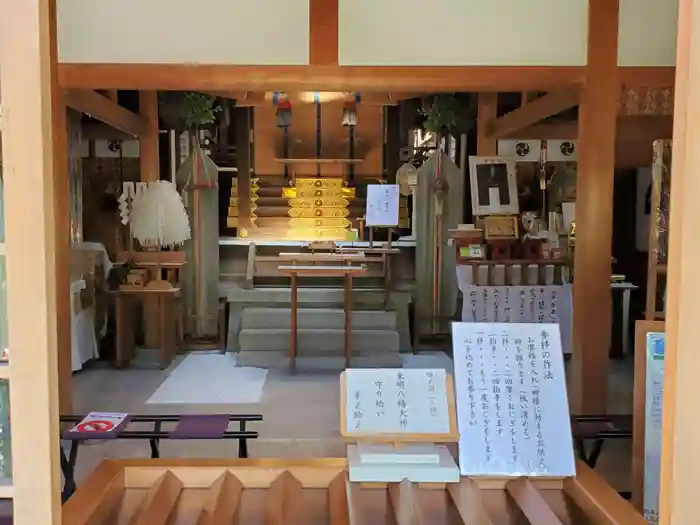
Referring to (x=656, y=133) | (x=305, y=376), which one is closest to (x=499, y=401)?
(x=305, y=376)

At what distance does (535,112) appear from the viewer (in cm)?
543

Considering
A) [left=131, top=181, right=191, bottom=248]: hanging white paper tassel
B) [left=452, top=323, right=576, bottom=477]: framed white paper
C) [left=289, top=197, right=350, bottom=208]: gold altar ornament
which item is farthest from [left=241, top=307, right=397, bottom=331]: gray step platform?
[left=452, top=323, right=576, bottom=477]: framed white paper

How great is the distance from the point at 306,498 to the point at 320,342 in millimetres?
4677

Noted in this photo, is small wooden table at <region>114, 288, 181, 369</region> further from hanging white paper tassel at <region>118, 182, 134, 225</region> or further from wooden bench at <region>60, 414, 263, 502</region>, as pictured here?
wooden bench at <region>60, 414, 263, 502</region>

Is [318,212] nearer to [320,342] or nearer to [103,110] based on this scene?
[320,342]

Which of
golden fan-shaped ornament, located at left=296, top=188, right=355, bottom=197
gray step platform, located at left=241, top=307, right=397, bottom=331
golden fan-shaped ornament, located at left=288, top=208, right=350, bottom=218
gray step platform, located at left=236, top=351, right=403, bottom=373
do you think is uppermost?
golden fan-shaped ornament, located at left=296, top=188, right=355, bottom=197

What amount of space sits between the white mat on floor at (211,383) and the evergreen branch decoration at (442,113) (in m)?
3.20


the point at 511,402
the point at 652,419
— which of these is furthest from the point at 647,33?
the point at 511,402

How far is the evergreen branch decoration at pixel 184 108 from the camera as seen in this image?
6.81 metres

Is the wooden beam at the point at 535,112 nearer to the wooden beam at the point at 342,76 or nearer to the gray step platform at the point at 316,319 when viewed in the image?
the wooden beam at the point at 342,76

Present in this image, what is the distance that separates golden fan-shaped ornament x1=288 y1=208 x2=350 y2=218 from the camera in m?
9.56

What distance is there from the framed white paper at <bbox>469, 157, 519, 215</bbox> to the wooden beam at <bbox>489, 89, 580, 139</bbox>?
1.05ft

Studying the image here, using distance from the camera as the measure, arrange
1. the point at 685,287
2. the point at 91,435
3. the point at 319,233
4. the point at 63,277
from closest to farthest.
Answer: the point at 685,287, the point at 91,435, the point at 63,277, the point at 319,233

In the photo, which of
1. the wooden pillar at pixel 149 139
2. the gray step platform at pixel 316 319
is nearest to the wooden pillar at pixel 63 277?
the wooden pillar at pixel 149 139
